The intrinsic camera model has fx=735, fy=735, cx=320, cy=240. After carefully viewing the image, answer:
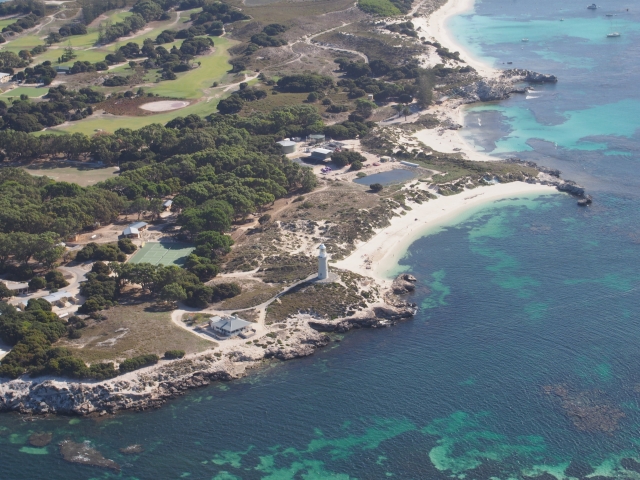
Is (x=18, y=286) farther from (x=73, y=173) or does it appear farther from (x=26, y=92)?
(x=26, y=92)

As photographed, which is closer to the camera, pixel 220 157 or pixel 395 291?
pixel 395 291

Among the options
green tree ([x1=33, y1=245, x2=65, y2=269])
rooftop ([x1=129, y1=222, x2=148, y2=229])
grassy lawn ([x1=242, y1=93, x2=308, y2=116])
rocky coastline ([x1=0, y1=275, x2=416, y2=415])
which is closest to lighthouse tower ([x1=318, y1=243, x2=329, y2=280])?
rocky coastline ([x1=0, y1=275, x2=416, y2=415])

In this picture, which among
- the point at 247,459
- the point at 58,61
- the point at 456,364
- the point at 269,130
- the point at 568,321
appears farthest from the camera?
the point at 58,61

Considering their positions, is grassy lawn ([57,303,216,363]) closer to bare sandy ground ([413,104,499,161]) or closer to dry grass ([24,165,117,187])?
dry grass ([24,165,117,187])

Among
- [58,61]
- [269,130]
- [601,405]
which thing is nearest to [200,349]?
[601,405]

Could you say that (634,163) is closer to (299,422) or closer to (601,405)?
(601,405)
